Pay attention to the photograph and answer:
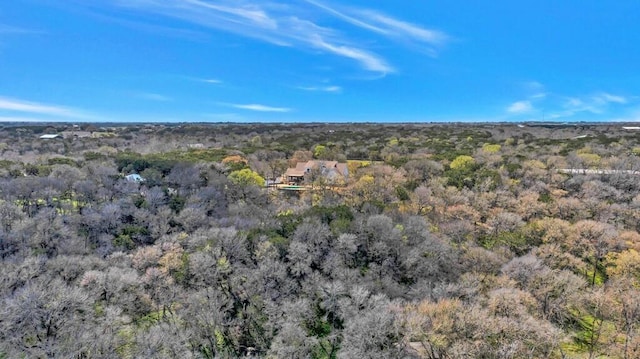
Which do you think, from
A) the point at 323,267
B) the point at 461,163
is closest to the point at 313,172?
the point at 461,163

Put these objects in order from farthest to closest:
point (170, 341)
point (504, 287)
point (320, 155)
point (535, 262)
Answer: point (320, 155) < point (535, 262) < point (504, 287) < point (170, 341)

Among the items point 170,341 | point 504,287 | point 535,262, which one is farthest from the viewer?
point 535,262

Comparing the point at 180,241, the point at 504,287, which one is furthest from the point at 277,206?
the point at 504,287

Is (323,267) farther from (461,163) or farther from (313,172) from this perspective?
(461,163)

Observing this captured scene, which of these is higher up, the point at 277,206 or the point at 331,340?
the point at 277,206

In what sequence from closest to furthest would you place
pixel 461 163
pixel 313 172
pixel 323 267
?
pixel 323 267 → pixel 313 172 → pixel 461 163

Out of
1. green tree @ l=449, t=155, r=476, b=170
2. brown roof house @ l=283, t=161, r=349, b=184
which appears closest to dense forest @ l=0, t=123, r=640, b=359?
brown roof house @ l=283, t=161, r=349, b=184

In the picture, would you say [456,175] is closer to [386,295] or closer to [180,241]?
[386,295]
